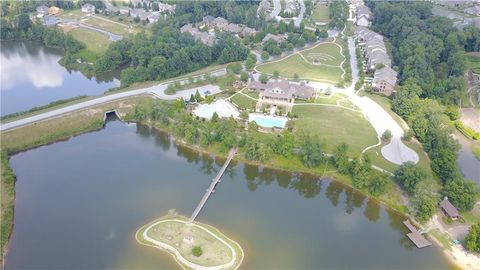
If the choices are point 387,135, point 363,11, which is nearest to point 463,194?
point 387,135

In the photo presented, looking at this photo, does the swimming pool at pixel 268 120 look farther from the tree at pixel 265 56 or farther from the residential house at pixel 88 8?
the residential house at pixel 88 8

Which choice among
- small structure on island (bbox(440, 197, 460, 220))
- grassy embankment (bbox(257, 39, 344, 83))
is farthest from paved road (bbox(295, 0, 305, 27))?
small structure on island (bbox(440, 197, 460, 220))

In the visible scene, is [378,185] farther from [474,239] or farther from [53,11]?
[53,11]

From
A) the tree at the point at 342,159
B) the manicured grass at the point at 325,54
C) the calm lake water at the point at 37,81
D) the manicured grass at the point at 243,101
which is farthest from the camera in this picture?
→ the manicured grass at the point at 325,54

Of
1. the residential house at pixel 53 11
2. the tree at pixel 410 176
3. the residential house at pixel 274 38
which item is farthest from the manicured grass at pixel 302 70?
the residential house at pixel 53 11

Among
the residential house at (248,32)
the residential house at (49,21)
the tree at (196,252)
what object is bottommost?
the tree at (196,252)

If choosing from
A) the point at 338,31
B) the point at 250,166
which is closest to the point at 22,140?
the point at 250,166
